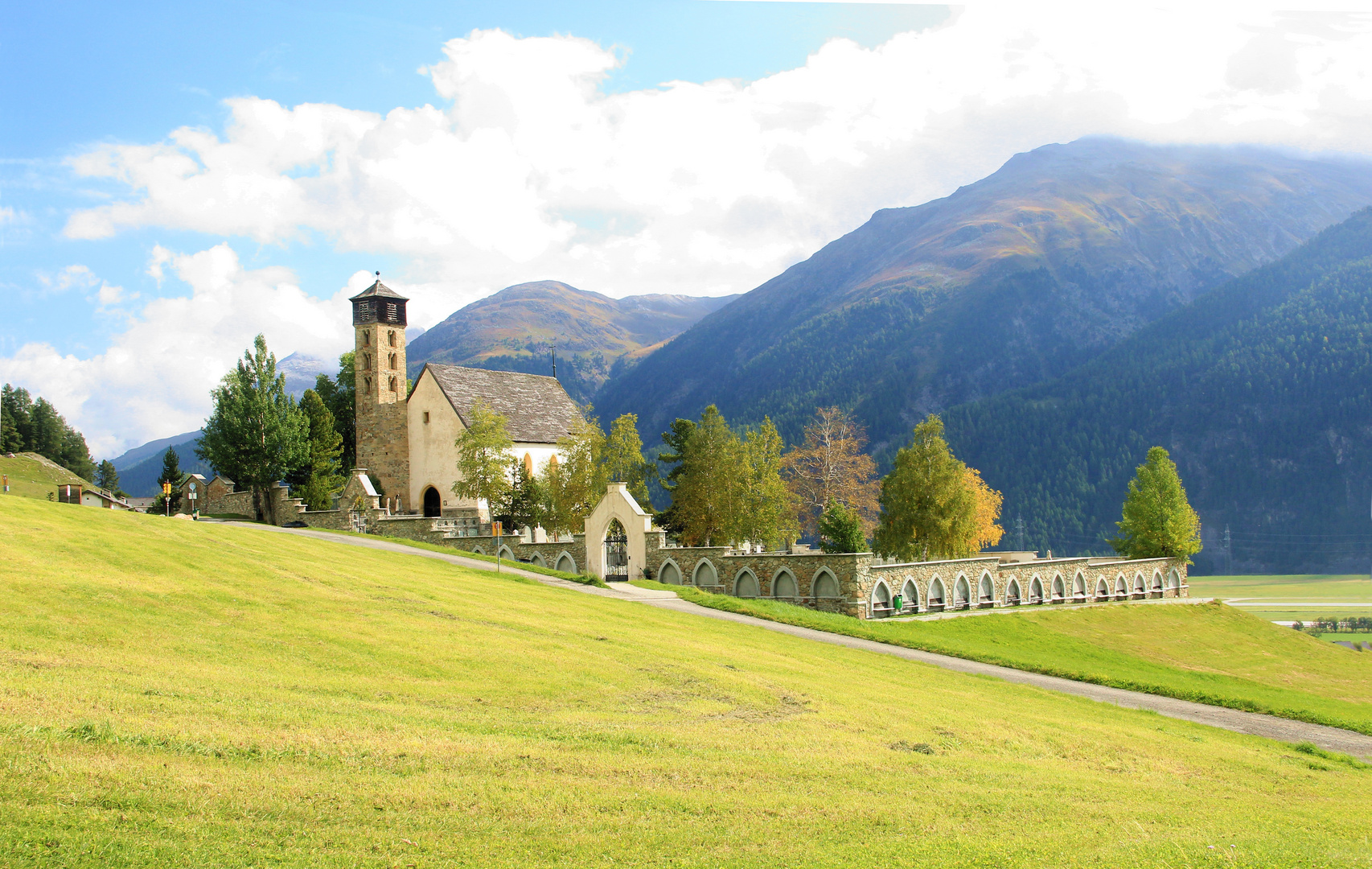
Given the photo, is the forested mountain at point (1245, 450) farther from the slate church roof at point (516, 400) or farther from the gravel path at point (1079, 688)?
the gravel path at point (1079, 688)

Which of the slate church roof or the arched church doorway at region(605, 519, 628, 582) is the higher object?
the slate church roof

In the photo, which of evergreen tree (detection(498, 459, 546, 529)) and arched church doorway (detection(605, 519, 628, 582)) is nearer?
arched church doorway (detection(605, 519, 628, 582))

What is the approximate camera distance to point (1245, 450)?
611 feet

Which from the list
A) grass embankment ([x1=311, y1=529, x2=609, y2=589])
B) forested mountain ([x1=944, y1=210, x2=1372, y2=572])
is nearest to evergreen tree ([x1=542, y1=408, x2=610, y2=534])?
grass embankment ([x1=311, y1=529, x2=609, y2=589])

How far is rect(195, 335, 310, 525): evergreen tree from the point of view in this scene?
49562mm

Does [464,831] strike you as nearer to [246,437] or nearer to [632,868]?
[632,868]

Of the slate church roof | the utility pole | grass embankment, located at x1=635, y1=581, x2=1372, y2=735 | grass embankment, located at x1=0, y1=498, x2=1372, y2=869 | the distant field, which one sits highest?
the slate church roof

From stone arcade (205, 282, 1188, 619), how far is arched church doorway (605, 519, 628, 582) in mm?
59

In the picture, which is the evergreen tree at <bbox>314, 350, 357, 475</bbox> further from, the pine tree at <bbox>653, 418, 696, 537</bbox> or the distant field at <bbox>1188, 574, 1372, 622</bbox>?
the distant field at <bbox>1188, 574, 1372, 622</bbox>

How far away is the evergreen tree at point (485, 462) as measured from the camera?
49156 mm

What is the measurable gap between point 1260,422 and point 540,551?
7481 inches

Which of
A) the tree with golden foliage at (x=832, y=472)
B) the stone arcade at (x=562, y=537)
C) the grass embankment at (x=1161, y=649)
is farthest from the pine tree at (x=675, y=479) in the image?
the grass embankment at (x=1161, y=649)

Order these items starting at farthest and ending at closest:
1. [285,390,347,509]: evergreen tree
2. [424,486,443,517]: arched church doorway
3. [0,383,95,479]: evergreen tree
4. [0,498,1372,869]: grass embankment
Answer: [0,383,95,479]: evergreen tree
[424,486,443,517]: arched church doorway
[285,390,347,509]: evergreen tree
[0,498,1372,869]: grass embankment

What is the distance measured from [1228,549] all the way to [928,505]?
166m
